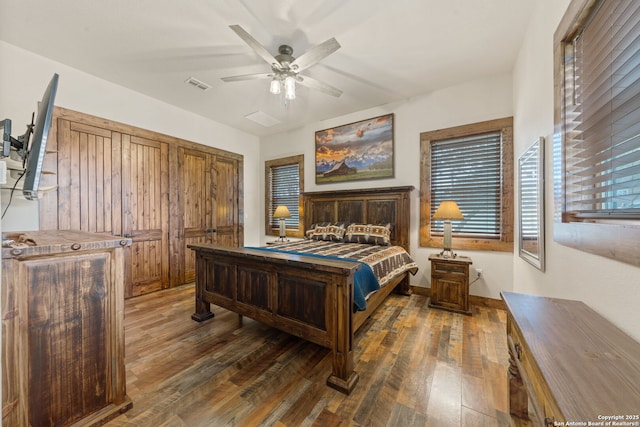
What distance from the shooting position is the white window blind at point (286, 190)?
5.18 meters

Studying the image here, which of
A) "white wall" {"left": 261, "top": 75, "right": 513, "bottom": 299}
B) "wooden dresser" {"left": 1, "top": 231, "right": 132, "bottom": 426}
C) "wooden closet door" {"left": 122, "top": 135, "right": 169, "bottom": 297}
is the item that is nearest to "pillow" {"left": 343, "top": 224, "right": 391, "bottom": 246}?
"white wall" {"left": 261, "top": 75, "right": 513, "bottom": 299}

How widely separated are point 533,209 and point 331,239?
2615mm

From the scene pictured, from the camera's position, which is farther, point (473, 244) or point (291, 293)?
point (473, 244)

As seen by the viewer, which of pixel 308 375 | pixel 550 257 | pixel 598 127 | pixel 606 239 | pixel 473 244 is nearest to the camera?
pixel 606 239

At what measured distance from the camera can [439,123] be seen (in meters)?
3.53

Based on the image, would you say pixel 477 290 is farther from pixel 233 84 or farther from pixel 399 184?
pixel 233 84

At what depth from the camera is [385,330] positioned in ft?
8.29

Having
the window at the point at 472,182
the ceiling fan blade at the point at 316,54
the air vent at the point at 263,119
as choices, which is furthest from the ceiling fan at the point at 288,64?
the window at the point at 472,182

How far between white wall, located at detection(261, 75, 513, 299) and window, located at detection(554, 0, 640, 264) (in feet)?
6.04

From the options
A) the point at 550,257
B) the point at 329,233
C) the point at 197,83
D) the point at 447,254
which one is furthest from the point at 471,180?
the point at 197,83

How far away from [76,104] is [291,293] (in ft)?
12.2

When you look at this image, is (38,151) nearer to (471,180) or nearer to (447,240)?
(447,240)

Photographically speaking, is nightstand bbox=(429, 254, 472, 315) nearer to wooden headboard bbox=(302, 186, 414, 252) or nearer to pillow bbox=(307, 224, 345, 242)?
wooden headboard bbox=(302, 186, 414, 252)

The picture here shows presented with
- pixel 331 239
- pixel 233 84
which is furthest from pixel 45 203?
pixel 331 239
